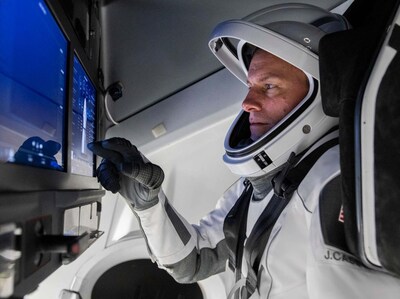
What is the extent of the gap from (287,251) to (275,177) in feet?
0.81

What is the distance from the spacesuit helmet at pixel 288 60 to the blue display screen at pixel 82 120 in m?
0.53

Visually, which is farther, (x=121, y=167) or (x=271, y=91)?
(x=271, y=91)

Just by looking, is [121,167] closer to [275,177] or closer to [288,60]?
[275,177]

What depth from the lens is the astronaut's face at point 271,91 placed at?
160 cm

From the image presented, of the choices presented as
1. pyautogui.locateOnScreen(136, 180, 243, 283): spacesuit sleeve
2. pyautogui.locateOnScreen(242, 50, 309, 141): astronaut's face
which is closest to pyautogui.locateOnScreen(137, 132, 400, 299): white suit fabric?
pyautogui.locateOnScreen(136, 180, 243, 283): spacesuit sleeve

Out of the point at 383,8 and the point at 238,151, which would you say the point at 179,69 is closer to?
the point at 238,151

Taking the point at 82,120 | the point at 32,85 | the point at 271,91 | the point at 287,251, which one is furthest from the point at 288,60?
the point at 32,85

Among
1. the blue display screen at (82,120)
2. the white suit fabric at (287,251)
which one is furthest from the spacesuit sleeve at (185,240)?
the blue display screen at (82,120)

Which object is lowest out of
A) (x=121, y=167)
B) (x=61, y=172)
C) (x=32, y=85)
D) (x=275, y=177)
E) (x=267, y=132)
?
(x=275, y=177)

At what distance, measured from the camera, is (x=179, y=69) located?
7.40 ft

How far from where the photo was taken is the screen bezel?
0.74 meters

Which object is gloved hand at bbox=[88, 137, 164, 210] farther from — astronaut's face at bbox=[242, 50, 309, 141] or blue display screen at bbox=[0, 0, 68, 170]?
astronaut's face at bbox=[242, 50, 309, 141]

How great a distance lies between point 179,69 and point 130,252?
1047 mm

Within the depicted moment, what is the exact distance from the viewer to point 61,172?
1062mm
